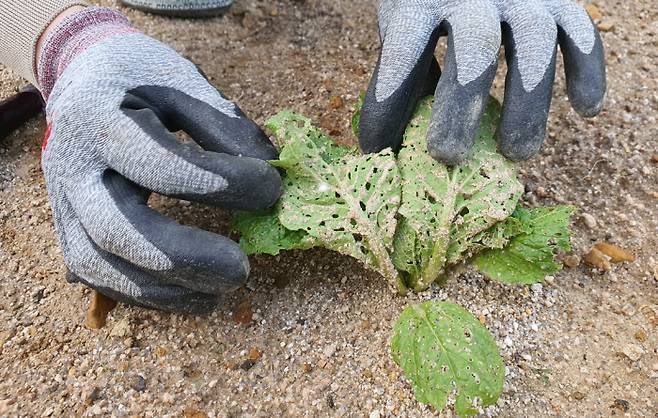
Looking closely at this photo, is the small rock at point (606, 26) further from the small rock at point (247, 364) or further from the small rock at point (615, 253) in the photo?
the small rock at point (247, 364)

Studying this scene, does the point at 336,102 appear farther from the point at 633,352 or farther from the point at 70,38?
the point at 633,352

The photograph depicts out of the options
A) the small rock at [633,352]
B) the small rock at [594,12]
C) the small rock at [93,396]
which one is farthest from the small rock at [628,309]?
the small rock at [594,12]

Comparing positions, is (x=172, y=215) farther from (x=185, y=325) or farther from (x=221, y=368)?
(x=221, y=368)

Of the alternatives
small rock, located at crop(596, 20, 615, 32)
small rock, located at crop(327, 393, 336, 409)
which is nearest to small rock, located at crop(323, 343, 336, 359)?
small rock, located at crop(327, 393, 336, 409)

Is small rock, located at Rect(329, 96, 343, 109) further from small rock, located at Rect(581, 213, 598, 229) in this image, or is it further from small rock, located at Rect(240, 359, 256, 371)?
small rock, located at Rect(240, 359, 256, 371)

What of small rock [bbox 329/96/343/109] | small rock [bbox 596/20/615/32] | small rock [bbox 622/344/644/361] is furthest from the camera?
small rock [bbox 596/20/615/32]

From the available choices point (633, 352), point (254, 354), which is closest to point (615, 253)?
point (633, 352)
